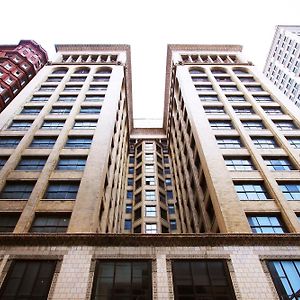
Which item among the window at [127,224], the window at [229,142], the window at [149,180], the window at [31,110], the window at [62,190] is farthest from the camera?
the window at [149,180]

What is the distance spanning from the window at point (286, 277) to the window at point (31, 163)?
62.2 feet

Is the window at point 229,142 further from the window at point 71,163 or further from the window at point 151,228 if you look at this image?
the window at point 151,228

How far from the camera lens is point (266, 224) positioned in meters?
20.4

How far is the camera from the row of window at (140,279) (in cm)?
1519

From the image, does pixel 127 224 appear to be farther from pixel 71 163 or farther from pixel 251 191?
pixel 251 191

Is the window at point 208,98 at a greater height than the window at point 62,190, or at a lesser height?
greater

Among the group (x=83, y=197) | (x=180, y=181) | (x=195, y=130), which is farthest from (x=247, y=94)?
(x=83, y=197)

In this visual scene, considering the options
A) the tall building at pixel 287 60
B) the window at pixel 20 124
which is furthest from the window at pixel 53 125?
the tall building at pixel 287 60

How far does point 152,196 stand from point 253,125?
17.8 meters

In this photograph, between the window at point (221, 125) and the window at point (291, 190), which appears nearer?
the window at point (291, 190)

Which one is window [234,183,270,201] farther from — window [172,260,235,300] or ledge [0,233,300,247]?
window [172,260,235,300]

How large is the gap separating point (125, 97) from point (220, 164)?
92.6 ft

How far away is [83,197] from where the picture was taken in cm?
2155

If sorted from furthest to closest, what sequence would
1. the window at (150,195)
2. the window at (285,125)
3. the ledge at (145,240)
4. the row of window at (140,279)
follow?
the window at (150,195), the window at (285,125), the ledge at (145,240), the row of window at (140,279)
